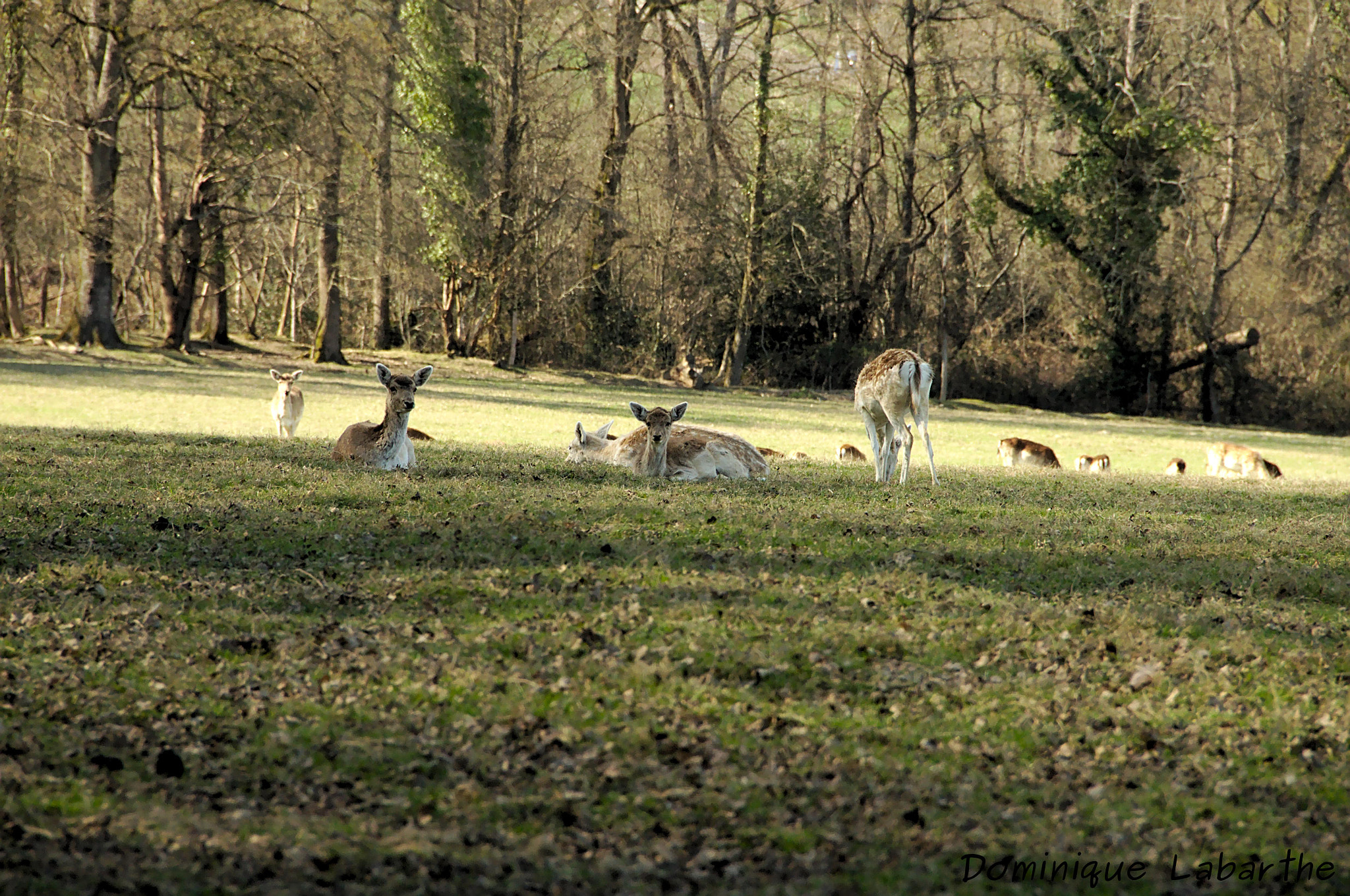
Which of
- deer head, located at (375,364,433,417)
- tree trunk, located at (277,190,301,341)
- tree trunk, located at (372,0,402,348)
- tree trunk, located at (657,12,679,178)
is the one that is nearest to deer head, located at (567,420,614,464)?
deer head, located at (375,364,433,417)

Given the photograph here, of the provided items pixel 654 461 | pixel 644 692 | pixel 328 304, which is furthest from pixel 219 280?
pixel 644 692

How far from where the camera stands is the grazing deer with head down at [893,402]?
1216cm

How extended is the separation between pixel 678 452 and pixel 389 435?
132 inches

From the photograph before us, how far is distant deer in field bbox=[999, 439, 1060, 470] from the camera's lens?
798 inches

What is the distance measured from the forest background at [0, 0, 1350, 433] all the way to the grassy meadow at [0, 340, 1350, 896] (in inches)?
1181

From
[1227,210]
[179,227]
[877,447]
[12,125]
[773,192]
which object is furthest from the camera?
[773,192]

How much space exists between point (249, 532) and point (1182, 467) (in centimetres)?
1659

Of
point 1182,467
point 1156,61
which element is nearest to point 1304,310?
point 1156,61

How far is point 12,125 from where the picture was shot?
35.9m

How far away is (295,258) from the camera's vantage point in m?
50.3

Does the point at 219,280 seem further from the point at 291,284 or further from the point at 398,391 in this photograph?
the point at 398,391

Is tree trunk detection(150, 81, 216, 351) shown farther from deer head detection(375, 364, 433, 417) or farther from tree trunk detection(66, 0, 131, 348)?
deer head detection(375, 364, 433, 417)

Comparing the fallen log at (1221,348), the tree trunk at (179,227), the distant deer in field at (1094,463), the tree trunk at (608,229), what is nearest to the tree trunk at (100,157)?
the tree trunk at (179,227)

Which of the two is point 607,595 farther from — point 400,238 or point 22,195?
point 22,195
